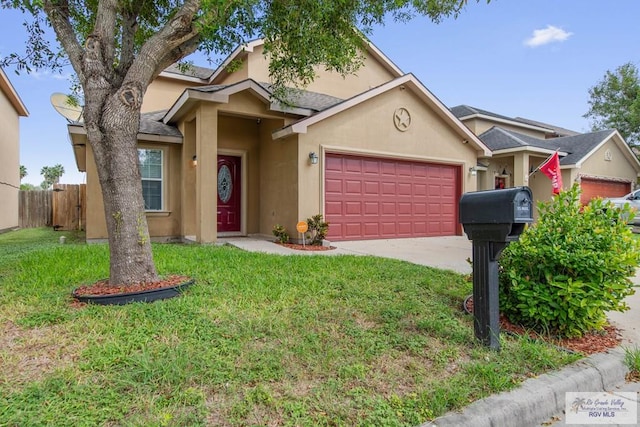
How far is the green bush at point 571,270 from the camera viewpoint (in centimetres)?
331

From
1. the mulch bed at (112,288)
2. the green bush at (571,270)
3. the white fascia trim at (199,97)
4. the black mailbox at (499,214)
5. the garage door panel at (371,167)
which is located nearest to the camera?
the black mailbox at (499,214)

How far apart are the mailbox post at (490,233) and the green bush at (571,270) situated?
61cm

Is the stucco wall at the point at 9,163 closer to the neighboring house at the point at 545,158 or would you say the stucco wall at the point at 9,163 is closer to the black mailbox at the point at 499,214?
the black mailbox at the point at 499,214

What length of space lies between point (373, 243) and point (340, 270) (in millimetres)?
4228

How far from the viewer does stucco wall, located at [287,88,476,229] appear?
9.16 meters

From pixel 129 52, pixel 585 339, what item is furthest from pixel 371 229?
pixel 129 52

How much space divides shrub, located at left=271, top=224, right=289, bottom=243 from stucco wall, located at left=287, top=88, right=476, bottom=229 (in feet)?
2.18

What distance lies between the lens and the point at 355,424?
2129 millimetres

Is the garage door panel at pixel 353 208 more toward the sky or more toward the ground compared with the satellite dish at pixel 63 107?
more toward the ground

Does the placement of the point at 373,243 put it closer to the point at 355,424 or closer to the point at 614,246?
the point at 614,246

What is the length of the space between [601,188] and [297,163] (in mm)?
15383

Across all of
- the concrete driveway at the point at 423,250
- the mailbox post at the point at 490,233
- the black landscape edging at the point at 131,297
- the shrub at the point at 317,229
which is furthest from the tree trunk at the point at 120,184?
the shrub at the point at 317,229

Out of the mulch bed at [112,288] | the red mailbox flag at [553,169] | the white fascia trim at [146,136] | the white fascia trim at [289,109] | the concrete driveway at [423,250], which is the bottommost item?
the concrete driveway at [423,250]

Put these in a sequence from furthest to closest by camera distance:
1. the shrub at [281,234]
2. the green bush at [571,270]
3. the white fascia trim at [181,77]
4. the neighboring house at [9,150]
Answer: the neighboring house at [9,150]
the white fascia trim at [181,77]
the shrub at [281,234]
the green bush at [571,270]
